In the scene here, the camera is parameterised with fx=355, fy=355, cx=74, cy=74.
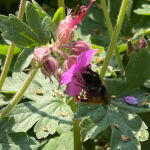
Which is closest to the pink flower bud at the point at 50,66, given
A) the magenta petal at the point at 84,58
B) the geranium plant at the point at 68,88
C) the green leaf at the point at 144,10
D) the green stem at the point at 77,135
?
the geranium plant at the point at 68,88

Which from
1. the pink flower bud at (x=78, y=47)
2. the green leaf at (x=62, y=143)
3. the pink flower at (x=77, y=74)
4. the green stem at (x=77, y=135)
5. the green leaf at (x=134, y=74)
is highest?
the pink flower bud at (x=78, y=47)

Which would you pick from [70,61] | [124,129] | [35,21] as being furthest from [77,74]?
[124,129]

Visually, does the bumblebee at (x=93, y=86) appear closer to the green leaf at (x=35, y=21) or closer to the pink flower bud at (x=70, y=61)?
the pink flower bud at (x=70, y=61)

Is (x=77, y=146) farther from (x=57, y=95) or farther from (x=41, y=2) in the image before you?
(x=41, y=2)

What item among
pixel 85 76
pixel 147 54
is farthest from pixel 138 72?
pixel 85 76

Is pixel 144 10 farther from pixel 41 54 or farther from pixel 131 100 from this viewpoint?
pixel 41 54
